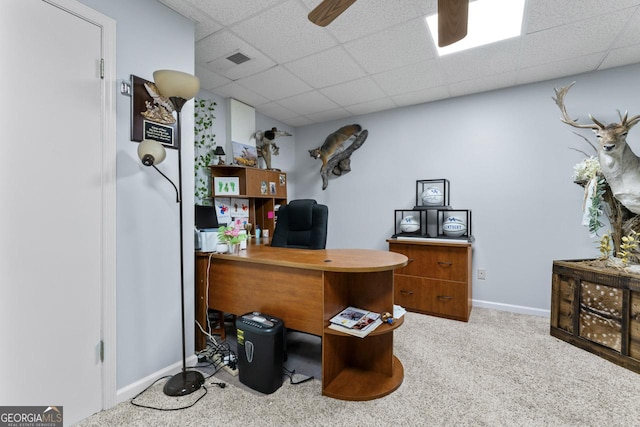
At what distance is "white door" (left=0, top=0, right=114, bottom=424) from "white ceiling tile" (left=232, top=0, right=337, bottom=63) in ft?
3.23

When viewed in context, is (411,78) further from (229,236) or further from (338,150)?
(229,236)

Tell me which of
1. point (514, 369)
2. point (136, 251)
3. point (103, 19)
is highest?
point (103, 19)

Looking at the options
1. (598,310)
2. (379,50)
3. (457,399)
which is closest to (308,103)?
(379,50)

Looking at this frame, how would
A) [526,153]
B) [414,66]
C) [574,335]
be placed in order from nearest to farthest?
[574,335] < [414,66] < [526,153]

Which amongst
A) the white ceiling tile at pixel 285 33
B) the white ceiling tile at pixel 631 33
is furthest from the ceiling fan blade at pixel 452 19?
the white ceiling tile at pixel 631 33

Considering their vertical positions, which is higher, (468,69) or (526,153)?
(468,69)

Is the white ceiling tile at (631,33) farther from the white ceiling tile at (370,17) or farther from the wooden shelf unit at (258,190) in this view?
the wooden shelf unit at (258,190)

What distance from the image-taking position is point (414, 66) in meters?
2.61

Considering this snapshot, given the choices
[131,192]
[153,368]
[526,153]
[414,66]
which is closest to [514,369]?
[526,153]

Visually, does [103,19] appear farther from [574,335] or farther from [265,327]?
[574,335]

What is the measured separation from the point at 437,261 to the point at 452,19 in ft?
7.28

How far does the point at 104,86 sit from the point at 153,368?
1.76m

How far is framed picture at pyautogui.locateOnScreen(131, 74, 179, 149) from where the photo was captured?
1705 millimetres

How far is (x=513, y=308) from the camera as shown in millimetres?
3025
